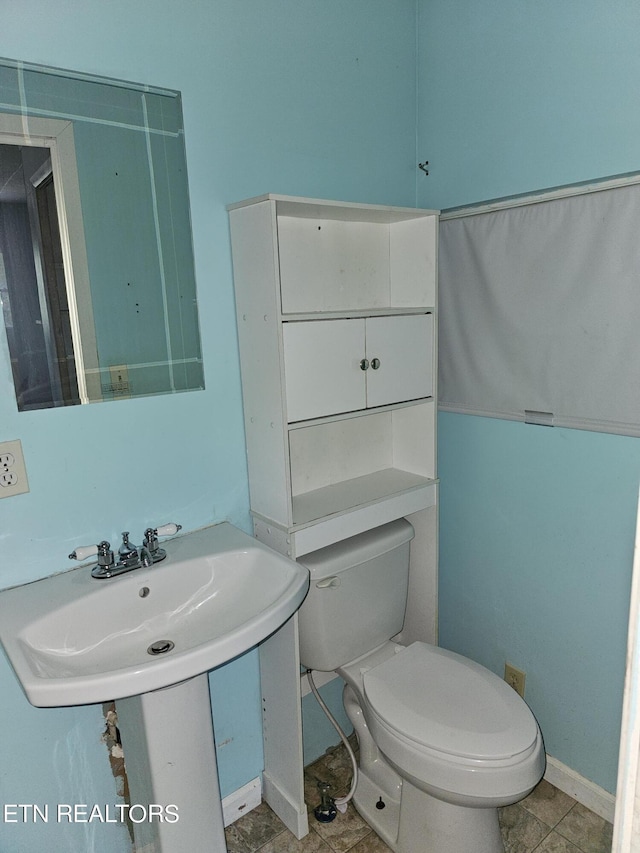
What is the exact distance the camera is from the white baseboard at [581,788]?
5.40 feet

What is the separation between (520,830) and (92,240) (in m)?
1.95

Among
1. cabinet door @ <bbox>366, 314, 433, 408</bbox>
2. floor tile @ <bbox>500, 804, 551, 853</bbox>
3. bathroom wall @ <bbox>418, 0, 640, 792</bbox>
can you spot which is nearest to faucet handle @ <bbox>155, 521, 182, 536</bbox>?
cabinet door @ <bbox>366, 314, 433, 408</bbox>

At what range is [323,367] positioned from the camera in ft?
4.80

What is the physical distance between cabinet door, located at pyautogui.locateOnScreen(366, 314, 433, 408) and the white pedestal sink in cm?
57

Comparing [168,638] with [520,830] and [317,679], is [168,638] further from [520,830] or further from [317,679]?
[520,830]

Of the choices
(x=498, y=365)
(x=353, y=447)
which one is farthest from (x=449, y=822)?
(x=498, y=365)

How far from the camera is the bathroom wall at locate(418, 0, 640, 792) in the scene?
1.42 metres

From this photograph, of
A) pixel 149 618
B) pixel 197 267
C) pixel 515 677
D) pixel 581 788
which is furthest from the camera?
pixel 515 677

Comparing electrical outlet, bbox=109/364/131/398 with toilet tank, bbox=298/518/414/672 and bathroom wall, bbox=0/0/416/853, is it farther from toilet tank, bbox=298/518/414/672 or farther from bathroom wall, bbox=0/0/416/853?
toilet tank, bbox=298/518/414/672

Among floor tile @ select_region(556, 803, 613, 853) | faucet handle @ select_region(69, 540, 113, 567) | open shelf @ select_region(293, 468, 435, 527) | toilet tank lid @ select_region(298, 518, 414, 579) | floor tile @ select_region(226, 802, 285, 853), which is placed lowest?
floor tile @ select_region(226, 802, 285, 853)

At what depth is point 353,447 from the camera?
6.05 ft

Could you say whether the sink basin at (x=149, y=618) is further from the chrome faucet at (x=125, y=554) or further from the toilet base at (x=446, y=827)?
the toilet base at (x=446, y=827)

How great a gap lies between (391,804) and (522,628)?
0.65 meters

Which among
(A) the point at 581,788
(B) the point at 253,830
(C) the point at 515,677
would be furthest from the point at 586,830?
(B) the point at 253,830
